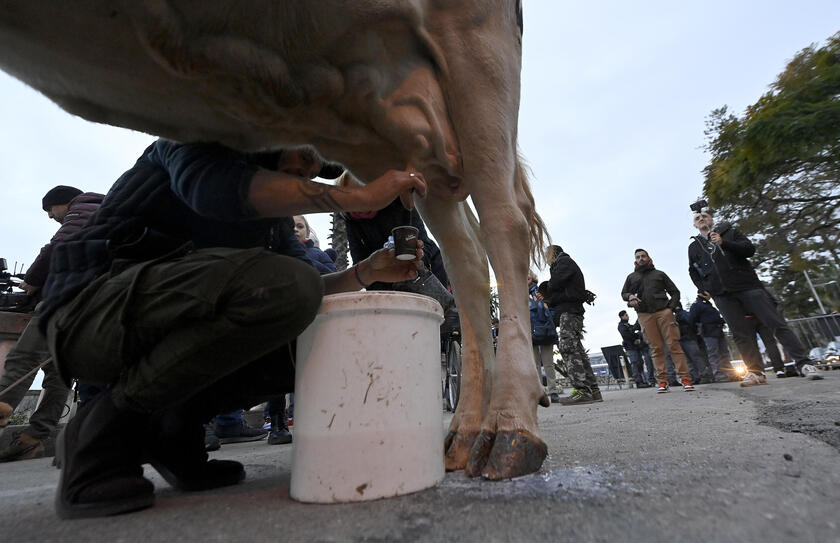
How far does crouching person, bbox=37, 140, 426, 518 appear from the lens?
1173mm

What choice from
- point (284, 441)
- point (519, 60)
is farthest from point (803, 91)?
point (284, 441)

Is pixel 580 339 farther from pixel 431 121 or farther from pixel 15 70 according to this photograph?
pixel 15 70

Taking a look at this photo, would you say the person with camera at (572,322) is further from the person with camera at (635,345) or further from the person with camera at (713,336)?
the person with camera at (635,345)

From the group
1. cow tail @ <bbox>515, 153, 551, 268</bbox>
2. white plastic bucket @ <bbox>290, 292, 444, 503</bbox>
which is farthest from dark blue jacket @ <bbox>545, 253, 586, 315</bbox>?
white plastic bucket @ <bbox>290, 292, 444, 503</bbox>

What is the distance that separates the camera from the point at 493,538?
0.75 meters

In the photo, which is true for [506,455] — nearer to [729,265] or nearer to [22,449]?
[22,449]

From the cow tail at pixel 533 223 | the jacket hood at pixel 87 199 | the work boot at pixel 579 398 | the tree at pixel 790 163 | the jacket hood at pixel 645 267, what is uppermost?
the tree at pixel 790 163

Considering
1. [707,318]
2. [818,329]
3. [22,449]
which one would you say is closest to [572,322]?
[707,318]

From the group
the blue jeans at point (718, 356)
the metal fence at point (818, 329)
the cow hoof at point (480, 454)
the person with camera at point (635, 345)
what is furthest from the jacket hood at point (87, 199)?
the metal fence at point (818, 329)

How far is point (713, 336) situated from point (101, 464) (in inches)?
363

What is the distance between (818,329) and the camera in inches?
460

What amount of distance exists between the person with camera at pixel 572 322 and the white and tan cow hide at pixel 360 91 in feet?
11.9

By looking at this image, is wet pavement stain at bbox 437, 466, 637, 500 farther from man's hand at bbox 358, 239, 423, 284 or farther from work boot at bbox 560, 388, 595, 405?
work boot at bbox 560, 388, 595, 405

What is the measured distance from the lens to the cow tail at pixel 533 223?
2266 millimetres
